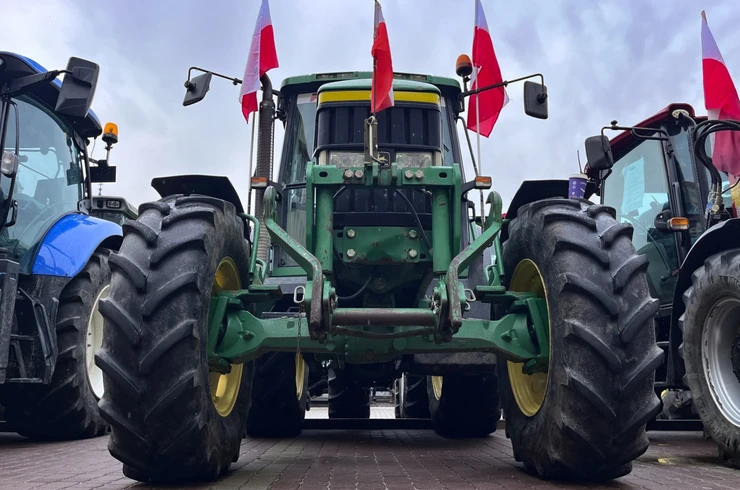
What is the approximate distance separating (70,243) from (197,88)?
2.19m

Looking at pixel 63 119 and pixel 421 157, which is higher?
pixel 63 119

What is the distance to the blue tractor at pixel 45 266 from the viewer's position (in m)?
5.13

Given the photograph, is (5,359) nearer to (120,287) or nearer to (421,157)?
(120,287)

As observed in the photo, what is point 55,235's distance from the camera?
586 centimetres

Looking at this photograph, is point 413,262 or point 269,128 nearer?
point 413,262

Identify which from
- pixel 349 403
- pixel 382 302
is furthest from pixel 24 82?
pixel 349 403

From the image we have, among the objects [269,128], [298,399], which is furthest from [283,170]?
[298,399]

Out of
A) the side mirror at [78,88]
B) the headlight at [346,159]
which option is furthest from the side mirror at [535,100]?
the side mirror at [78,88]

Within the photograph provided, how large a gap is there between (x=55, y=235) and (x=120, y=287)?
3119mm

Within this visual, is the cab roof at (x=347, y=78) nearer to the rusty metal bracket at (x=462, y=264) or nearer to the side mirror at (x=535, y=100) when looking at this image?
the side mirror at (x=535, y=100)

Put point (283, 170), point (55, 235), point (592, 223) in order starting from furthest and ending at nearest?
point (55, 235)
point (283, 170)
point (592, 223)

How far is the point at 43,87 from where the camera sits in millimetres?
5961

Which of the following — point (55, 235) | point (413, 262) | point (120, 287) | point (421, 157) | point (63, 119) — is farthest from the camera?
point (63, 119)

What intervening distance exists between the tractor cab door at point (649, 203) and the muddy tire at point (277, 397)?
3.14m
